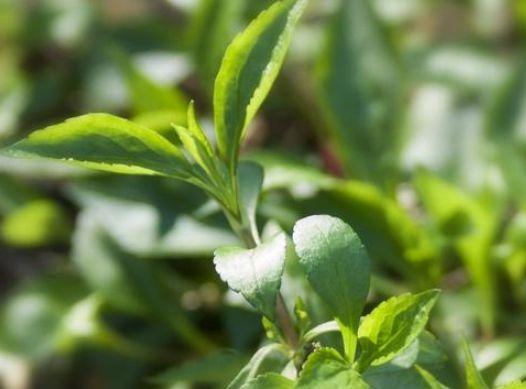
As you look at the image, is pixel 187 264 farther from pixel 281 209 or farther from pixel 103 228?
pixel 281 209

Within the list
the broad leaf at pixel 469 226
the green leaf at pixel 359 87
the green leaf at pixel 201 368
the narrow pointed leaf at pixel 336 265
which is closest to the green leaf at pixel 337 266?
the narrow pointed leaf at pixel 336 265

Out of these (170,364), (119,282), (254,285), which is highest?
(254,285)

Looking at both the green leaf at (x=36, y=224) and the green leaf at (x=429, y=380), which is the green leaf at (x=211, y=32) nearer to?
the green leaf at (x=36, y=224)

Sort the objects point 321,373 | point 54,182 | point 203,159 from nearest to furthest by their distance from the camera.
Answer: point 321,373 → point 203,159 → point 54,182

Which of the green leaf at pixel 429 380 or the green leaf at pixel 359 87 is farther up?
the green leaf at pixel 359 87

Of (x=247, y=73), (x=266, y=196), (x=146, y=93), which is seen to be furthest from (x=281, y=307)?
(x=146, y=93)

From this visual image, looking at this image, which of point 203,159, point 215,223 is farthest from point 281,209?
point 203,159

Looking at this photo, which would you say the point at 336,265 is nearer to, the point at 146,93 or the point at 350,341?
the point at 350,341
